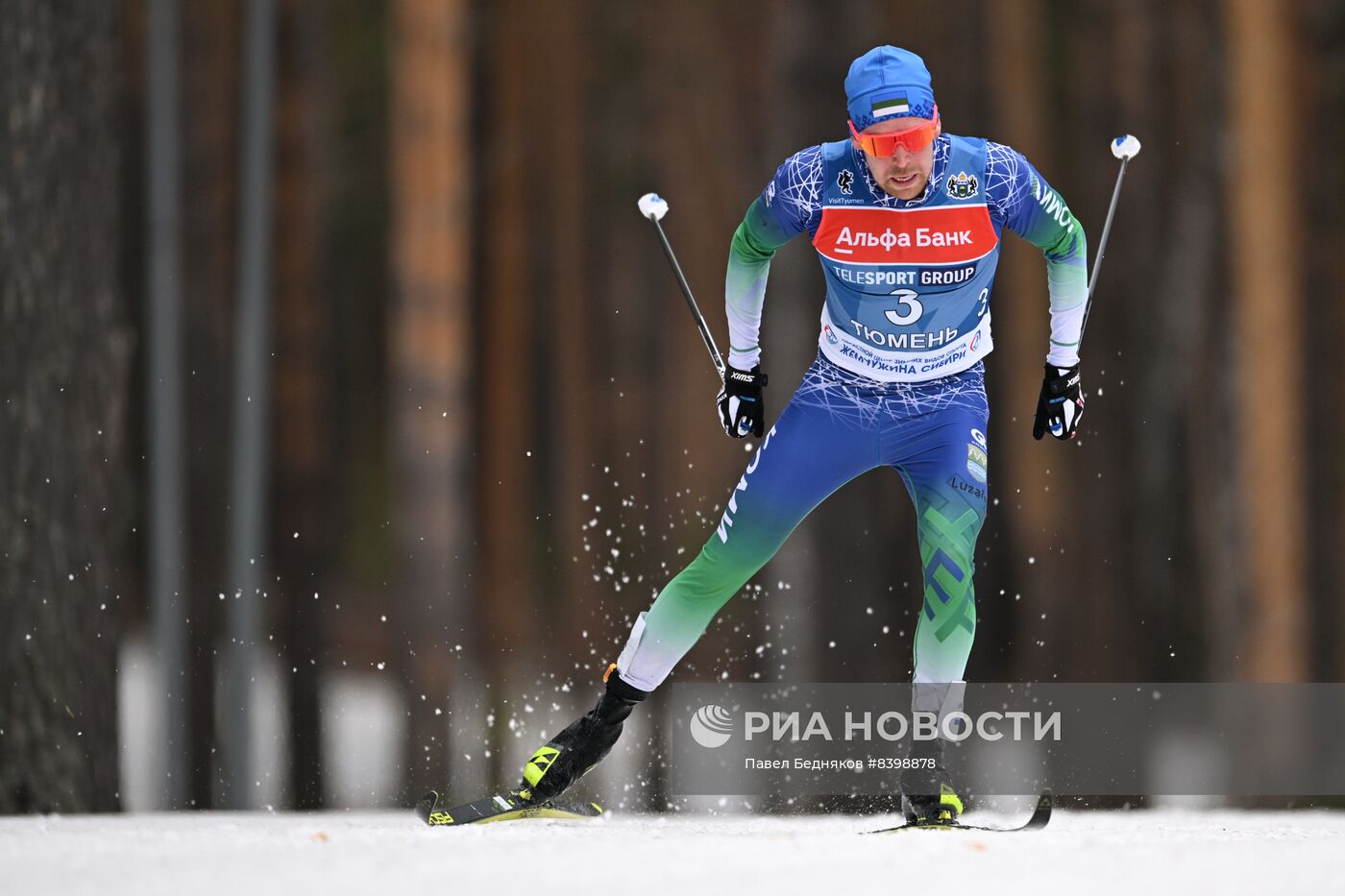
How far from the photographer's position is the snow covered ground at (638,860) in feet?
10.3

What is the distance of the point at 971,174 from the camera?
4164 mm

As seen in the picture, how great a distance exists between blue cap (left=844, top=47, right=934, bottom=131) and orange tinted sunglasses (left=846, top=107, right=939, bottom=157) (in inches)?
1.2

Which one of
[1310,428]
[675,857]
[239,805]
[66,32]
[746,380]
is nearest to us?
[675,857]

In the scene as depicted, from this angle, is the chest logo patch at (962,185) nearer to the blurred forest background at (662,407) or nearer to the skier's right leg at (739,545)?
the skier's right leg at (739,545)

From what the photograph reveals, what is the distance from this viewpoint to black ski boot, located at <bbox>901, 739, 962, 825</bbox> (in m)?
4.12

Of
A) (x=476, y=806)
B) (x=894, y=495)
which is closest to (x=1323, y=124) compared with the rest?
(x=894, y=495)

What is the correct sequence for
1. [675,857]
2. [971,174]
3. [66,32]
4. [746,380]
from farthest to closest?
1. [66,32]
2. [746,380]
3. [971,174]
4. [675,857]

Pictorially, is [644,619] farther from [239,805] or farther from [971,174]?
[239,805]

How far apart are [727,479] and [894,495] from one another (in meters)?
0.74

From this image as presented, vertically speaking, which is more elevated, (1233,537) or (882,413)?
(882,413)

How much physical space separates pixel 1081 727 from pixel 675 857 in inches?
118

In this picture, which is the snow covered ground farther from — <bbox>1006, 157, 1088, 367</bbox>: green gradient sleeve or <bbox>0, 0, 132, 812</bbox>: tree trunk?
<bbox>1006, 157, 1088, 367</bbox>: green gradient sleeve

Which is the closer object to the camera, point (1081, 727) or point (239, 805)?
point (1081, 727)

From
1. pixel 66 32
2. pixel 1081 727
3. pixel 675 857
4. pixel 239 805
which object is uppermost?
pixel 66 32
